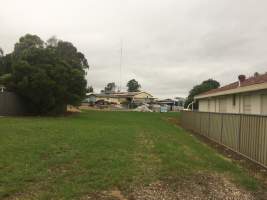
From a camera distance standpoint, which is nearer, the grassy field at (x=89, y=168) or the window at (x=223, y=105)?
the grassy field at (x=89, y=168)

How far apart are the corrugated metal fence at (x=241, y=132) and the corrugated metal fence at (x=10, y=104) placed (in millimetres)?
16559

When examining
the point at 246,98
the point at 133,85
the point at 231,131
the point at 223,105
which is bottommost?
the point at 231,131

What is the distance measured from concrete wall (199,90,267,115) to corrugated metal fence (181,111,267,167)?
1776mm

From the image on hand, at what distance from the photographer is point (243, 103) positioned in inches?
657

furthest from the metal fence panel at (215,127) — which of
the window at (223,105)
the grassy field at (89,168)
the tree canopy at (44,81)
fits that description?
the tree canopy at (44,81)

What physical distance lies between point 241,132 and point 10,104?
2150cm

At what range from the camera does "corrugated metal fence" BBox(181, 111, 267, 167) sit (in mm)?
8883

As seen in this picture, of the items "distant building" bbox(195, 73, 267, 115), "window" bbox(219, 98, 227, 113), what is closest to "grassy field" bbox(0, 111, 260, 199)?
"distant building" bbox(195, 73, 267, 115)

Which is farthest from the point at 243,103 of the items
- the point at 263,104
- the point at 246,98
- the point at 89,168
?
the point at 89,168

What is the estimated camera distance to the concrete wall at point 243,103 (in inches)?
560

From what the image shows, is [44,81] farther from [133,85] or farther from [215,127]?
[133,85]

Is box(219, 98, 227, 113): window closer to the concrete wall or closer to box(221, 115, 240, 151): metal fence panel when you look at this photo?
the concrete wall

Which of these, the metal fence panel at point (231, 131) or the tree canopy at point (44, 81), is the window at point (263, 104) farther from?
the tree canopy at point (44, 81)

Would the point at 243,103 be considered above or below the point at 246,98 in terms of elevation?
below
